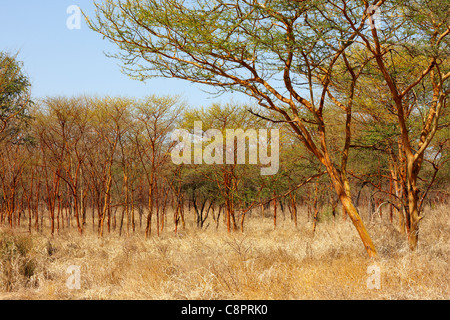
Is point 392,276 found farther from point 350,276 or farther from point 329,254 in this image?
point 329,254

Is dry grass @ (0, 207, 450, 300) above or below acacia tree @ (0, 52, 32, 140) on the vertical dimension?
below

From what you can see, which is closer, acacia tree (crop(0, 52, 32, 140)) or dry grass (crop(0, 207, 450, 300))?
dry grass (crop(0, 207, 450, 300))

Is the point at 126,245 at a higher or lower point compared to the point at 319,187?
lower

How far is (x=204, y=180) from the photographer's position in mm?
21031

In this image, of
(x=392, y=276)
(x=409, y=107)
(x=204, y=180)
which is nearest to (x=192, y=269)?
(x=392, y=276)

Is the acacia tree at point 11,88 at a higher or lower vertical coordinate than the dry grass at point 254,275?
higher

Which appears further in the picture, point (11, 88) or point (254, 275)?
point (11, 88)

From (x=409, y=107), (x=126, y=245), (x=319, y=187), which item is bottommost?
(x=126, y=245)

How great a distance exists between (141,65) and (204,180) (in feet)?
47.6

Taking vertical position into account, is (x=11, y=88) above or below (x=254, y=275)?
above

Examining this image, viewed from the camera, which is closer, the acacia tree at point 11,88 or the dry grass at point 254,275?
the dry grass at point 254,275

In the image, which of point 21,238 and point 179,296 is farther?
point 21,238
